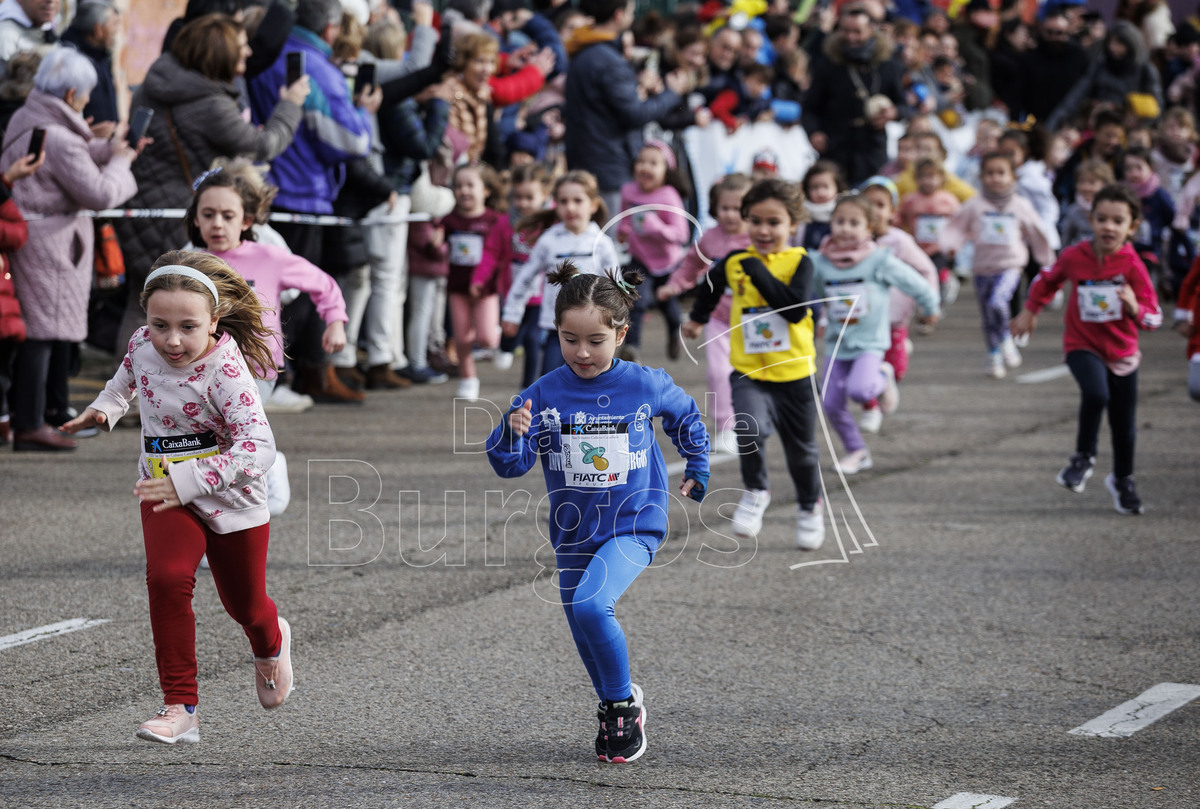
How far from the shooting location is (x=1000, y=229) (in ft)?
40.9

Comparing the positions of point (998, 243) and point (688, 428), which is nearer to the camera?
point (688, 428)

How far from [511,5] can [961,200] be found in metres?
4.72

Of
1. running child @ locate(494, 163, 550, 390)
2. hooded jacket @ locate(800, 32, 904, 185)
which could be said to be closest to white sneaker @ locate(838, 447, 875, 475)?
running child @ locate(494, 163, 550, 390)

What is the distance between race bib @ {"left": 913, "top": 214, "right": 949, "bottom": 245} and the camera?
13.9m

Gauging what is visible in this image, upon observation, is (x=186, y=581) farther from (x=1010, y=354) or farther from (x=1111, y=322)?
(x=1010, y=354)

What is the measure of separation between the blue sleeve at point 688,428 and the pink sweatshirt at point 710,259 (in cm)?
299

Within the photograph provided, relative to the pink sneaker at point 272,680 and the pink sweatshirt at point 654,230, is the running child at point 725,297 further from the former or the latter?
the pink sneaker at point 272,680

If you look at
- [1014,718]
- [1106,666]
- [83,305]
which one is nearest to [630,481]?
[1014,718]

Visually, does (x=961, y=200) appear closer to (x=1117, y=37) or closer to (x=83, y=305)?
(x=1117, y=37)

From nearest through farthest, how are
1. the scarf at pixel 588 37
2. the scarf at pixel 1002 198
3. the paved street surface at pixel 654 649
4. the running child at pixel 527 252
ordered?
the paved street surface at pixel 654 649 → the running child at pixel 527 252 → the scarf at pixel 588 37 → the scarf at pixel 1002 198

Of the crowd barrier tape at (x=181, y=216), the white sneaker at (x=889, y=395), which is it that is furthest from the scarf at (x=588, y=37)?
the white sneaker at (x=889, y=395)

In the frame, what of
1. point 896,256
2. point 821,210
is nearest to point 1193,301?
point 896,256

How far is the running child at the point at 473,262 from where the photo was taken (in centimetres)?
1111

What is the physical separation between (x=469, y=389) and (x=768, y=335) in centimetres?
413
